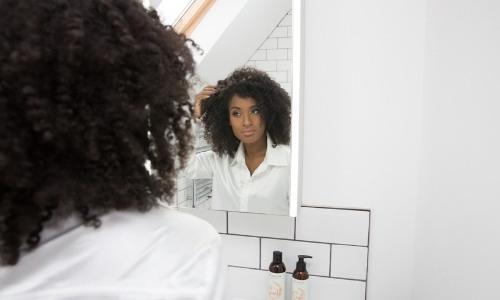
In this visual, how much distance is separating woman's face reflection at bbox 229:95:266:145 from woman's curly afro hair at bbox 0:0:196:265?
18.8 inches

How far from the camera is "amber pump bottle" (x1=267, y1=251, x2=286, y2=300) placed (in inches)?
39.7

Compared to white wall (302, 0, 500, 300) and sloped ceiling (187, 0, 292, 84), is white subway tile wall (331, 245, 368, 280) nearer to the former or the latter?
white wall (302, 0, 500, 300)

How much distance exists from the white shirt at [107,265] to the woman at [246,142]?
0.53 m

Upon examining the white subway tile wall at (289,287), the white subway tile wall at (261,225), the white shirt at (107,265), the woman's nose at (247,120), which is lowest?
the white subway tile wall at (289,287)

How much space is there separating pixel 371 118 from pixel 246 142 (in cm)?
36

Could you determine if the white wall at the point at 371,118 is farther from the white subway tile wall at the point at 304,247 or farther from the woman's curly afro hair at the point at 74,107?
the woman's curly afro hair at the point at 74,107

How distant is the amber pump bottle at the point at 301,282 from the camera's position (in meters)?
0.98

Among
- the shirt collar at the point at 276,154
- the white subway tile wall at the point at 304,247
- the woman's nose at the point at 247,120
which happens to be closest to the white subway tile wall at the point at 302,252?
the white subway tile wall at the point at 304,247

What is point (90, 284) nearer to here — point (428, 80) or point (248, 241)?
point (248, 241)

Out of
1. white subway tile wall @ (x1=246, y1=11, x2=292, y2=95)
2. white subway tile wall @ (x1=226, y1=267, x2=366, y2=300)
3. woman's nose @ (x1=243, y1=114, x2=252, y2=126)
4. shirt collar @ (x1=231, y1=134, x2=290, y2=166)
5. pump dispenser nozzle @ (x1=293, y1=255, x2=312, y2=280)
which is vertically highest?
white subway tile wall @ (x1=246, y1=11, x2=292, y2=95)

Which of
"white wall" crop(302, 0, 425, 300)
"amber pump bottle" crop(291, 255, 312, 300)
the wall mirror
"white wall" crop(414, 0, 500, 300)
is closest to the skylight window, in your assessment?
the wall mirror

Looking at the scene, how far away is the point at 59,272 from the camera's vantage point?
17.3 inches

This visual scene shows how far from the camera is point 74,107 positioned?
1.39 feet

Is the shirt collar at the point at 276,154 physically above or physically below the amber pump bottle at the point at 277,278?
above
